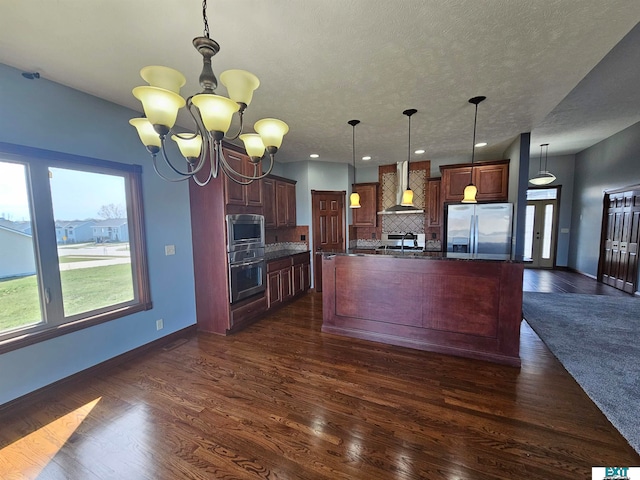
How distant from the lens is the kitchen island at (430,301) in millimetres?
2643

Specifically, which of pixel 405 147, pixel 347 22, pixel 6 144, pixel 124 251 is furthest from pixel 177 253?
pixel 405 147

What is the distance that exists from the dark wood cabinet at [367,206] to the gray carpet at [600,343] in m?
3.12

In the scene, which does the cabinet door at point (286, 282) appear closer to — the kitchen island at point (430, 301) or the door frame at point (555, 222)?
the kitchen island at point (430, 301)

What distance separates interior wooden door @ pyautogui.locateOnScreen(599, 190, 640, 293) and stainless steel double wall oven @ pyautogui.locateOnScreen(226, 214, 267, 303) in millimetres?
6663

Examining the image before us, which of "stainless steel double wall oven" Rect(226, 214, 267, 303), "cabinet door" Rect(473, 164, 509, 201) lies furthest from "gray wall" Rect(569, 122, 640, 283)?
"stainless steel double wall oven" Rect(226, 214, 267, 303)

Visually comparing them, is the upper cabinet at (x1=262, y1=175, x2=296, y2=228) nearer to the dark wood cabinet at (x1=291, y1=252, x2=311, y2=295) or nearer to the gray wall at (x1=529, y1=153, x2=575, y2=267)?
the dark wood cabinet at (x1=291, y1=252, x2=311, y2=295)

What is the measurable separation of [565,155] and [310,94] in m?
7.75

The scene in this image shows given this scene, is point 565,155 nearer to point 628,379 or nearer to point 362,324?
point 628,379

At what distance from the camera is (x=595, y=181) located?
5883 millimetres

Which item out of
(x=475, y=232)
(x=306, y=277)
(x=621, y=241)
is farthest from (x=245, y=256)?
(x=621, y=241)

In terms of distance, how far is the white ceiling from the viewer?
1.56 metres

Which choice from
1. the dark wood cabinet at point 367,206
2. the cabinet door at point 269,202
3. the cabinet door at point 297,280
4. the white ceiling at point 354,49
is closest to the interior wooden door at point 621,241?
the white ceiling at point 354,49

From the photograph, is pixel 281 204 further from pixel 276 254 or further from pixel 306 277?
pixel 306 277

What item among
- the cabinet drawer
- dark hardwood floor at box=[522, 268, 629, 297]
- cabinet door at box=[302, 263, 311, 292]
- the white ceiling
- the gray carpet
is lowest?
the gray carpet
